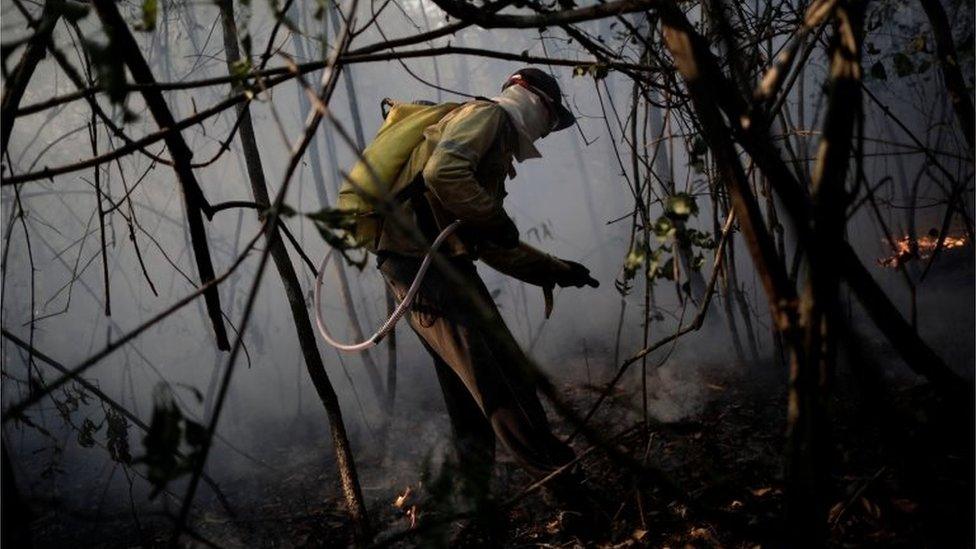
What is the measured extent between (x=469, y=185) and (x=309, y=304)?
302 inches

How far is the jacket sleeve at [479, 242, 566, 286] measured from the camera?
9.21ft

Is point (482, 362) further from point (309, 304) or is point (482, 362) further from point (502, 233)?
point (309, 304)

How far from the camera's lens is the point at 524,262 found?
2.85 metres

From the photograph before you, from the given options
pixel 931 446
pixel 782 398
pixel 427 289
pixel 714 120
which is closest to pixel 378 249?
pixel 427 289

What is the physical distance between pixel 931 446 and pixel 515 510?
5.72 feet

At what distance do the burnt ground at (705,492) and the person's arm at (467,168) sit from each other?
0.95 metres

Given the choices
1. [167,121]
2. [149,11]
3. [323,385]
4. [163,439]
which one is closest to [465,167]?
[323,385]

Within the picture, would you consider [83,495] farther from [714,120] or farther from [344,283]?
[714,120]

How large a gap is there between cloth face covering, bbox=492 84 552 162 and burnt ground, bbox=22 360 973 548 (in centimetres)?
120

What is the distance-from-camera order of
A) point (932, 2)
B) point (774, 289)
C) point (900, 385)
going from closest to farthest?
point (774, 289), point (932, 2), point (900, 385)

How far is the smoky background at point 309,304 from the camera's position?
3885 millimetres

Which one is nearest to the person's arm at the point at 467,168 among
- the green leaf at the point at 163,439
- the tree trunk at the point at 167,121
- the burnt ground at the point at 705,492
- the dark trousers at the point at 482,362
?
the dark trousers at the point at 482,362

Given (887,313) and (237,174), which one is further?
(237,174)

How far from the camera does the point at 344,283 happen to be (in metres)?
5.64
